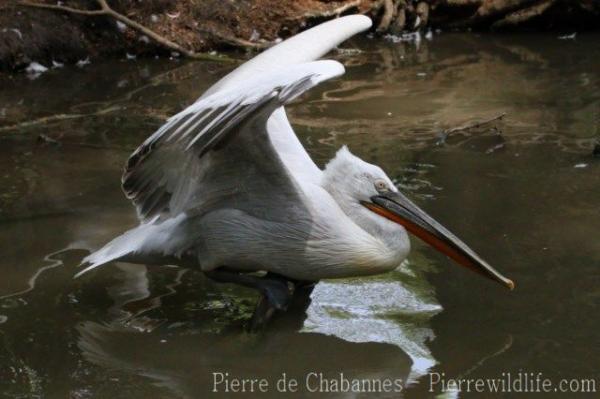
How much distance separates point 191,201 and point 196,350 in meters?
0.62

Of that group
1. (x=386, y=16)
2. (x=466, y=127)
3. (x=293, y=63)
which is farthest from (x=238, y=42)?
(x=293, y=63)

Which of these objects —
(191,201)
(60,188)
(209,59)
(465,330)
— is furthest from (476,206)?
(209,59)

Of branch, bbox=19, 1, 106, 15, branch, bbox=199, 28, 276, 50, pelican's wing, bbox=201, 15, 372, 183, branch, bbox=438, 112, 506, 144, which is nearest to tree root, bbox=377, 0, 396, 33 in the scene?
branch, bbox=199, 28, 276, 50

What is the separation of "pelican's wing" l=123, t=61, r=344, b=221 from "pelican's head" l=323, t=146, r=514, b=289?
0.81 ft

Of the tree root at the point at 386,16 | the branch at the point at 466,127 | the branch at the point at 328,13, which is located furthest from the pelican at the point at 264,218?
the tree root at the point at 386,16

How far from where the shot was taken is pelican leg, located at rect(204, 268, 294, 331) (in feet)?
12.1

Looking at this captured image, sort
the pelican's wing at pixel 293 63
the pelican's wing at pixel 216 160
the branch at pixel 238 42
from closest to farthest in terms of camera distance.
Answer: the pelican's wing at pixel 216 160 → the pelican's wing at pixel 293 63 → the branch at pixel 238 42

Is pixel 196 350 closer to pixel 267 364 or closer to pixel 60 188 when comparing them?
pixel 267 364

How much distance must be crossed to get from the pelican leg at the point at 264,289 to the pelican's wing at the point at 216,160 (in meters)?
0.26

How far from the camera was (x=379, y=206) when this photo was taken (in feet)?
12.6

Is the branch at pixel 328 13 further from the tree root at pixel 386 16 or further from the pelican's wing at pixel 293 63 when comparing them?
the pelican's wing at pixel 293 63

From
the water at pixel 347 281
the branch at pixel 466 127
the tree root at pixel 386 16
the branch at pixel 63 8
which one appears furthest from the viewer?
the tree root at pixel 386 16

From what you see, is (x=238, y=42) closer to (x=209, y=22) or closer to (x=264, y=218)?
(x=209, y=22)

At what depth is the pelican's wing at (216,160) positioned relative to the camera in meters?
3.24
